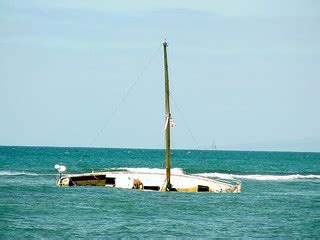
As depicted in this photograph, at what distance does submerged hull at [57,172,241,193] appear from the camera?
4931cm

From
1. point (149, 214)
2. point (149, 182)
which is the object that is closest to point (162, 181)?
point (149, 182)

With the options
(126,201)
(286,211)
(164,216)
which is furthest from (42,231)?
(286,211)

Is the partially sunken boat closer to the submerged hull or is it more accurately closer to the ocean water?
the submerged hull

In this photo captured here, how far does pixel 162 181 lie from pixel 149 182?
1257 millimetres

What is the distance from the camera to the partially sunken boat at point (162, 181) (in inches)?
1830

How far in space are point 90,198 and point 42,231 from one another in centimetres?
1411

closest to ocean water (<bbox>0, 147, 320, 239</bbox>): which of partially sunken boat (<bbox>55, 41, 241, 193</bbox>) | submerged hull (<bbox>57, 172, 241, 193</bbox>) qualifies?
partially sunken boat (<bbox>55, 41, 241, 193</bbox>)

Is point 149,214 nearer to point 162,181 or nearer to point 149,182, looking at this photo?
point 162,181

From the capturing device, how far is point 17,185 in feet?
179

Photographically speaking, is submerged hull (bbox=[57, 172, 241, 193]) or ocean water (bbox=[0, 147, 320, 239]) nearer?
ocean water (bbox=[0, 147, 320, 239])

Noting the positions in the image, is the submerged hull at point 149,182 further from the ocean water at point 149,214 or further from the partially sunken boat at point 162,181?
the ocean water at point 149,214

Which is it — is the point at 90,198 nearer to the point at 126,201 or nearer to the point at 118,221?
the point at 126,201

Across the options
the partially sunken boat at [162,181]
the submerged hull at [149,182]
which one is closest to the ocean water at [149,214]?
the partially sunken boat at [162,181]

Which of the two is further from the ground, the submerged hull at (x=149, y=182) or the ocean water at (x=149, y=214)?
the submerged hull at (x=149, y=182)
